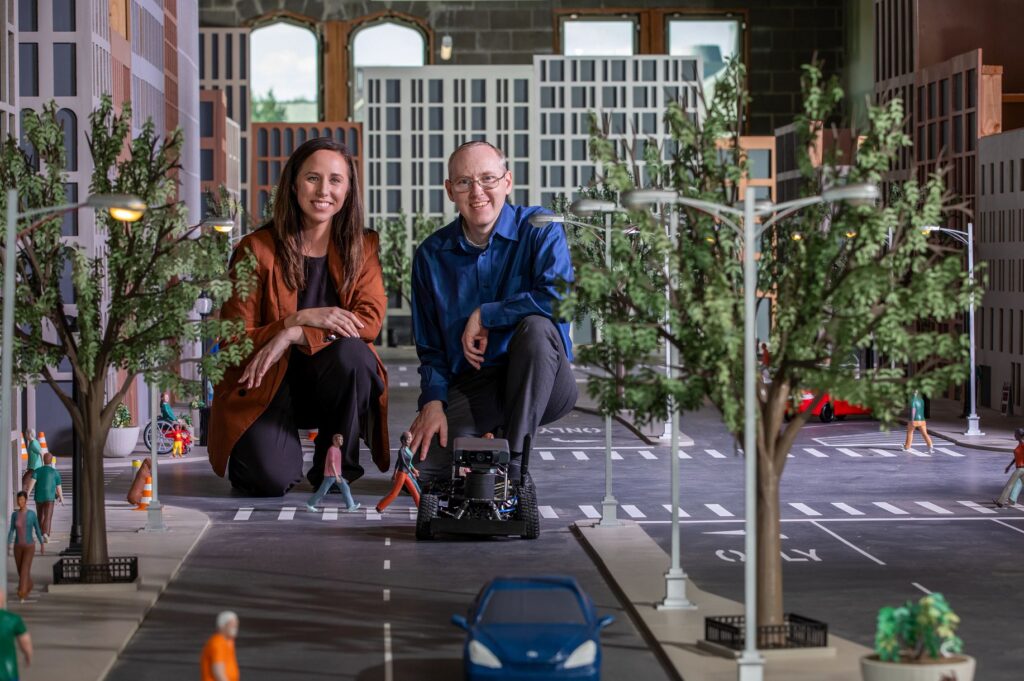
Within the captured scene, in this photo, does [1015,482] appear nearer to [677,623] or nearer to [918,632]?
[677,623]

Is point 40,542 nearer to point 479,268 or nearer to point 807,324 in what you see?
point 479,268

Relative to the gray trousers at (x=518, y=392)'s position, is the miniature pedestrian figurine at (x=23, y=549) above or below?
below

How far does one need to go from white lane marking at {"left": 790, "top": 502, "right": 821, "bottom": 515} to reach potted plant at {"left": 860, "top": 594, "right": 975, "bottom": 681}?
18.8 metres

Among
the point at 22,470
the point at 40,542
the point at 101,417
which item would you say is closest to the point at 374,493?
the point at 22,470

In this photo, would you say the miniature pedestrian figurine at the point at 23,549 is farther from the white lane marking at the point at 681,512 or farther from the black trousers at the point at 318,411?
the white lane marking at the point at 681,512

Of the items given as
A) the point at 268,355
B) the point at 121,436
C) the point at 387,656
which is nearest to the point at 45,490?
the point at 268,355

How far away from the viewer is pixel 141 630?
23.7 meters

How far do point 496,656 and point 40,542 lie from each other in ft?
45.3

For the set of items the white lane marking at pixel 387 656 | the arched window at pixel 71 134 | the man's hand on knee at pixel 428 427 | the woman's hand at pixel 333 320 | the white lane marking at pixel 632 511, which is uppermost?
the arched window at pixel 71 134

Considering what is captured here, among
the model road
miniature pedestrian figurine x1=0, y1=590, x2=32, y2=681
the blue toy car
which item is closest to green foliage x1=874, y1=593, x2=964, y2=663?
the model road

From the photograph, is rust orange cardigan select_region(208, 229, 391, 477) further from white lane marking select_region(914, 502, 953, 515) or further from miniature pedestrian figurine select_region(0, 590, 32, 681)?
white lane marking select_region(914, 502, 953, 515)

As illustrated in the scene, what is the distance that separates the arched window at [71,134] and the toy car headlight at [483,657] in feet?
105

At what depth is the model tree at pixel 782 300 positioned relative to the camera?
20078 millimetres

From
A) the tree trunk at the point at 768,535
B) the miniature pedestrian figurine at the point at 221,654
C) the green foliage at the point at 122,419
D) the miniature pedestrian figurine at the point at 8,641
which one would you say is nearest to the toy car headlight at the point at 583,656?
the tree trunk at the point at 768,535
